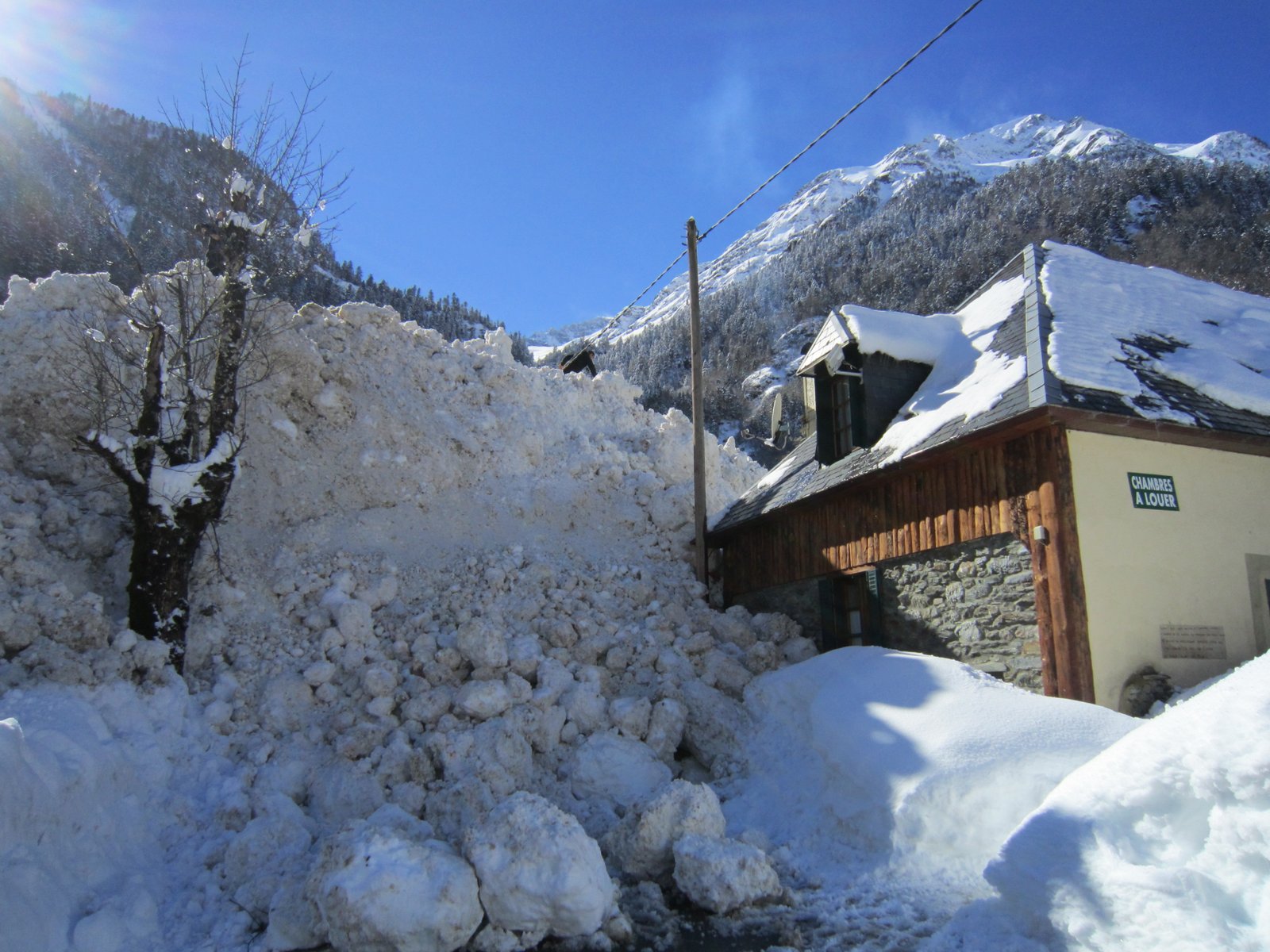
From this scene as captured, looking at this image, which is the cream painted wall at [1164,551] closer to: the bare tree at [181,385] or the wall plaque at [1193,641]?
the wall plaque at [1193,641]

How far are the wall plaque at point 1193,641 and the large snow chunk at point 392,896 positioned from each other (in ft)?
22.8

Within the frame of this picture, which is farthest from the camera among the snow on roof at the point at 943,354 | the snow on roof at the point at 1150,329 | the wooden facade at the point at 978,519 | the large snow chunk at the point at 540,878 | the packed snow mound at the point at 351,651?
the snow on roof at the point at 943,354

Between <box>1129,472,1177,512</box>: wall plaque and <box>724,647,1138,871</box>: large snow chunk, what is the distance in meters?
2.45

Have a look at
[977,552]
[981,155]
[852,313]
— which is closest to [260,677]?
[977,552]

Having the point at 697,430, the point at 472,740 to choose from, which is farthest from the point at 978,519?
the point at 472,740

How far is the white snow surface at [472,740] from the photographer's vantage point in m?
4.41

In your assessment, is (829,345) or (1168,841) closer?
(1168,841)

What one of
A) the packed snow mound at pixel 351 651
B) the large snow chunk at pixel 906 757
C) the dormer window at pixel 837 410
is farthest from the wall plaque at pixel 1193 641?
the dormer window at pixel 837 410

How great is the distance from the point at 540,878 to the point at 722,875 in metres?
1.35

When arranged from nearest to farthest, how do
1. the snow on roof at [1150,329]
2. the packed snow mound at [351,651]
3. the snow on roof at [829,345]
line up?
the packed snow mound at [351,651]
the snow on roof at [1150,329]
the snow on roof at [829,345]

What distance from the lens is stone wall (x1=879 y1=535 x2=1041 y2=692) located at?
7.96 meters

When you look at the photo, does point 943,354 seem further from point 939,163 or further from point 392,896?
point 939,163

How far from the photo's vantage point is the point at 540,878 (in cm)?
522

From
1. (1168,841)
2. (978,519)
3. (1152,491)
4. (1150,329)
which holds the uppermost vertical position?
(1150,329)
